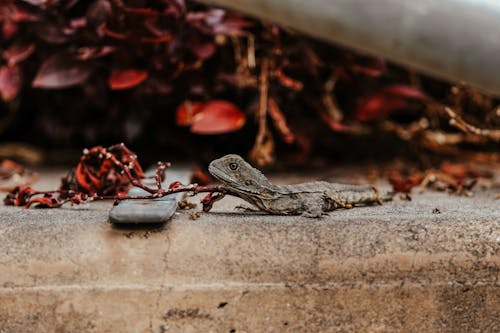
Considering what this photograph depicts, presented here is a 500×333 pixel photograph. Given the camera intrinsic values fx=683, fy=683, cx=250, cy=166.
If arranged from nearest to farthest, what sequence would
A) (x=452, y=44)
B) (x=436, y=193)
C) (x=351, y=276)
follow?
(x=351, y=276) → (x=452, y=44) → (x=436, y=193)

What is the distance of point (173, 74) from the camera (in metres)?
2.16

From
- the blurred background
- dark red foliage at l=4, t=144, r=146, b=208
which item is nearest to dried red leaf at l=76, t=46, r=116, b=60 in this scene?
the blurred background

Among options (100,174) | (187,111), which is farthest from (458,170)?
(100,174)

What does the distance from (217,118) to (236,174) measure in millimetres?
719

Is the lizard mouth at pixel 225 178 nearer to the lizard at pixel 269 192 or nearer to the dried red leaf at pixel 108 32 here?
the lizard at pixel 269 192

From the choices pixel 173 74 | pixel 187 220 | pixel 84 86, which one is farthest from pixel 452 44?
pixel 84 86

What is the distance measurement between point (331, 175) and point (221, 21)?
0.60 m

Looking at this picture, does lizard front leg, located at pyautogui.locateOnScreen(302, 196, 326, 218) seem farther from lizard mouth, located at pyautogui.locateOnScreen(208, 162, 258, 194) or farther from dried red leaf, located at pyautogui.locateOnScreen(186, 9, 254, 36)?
dried red leaf, located at pyautogui.locateOnScreen(186, 9, 254, 36)

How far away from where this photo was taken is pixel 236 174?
57.4 inches

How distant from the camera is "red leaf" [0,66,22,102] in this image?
2211mm

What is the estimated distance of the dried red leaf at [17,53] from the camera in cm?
219

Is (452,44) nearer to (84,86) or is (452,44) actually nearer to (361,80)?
(361,80)

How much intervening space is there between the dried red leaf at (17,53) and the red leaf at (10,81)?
31 millimetres

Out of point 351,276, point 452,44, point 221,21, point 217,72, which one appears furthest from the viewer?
point 217,72
